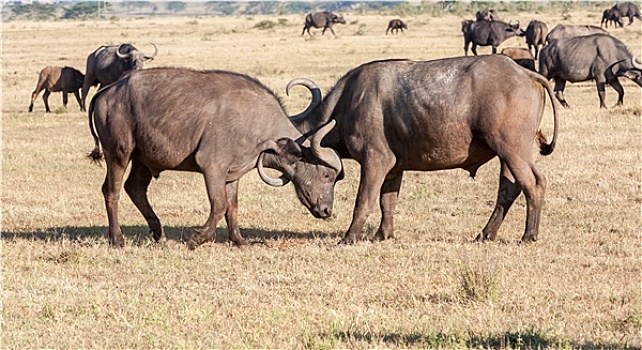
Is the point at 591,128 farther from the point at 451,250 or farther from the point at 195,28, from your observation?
the point at 195,28

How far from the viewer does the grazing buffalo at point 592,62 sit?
21969 mm

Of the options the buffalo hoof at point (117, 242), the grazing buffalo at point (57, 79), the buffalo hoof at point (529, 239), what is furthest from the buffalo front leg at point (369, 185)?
the grazing buffalo at point (57, 79)

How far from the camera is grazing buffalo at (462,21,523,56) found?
39.9 metres

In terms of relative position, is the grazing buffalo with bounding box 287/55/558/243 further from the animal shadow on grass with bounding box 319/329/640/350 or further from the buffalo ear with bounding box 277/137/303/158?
the animal shadow on grass with bounding box 319/329/640/350

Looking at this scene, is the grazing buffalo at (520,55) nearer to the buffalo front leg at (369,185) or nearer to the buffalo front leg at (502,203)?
the buffalo front leg at (502,203)

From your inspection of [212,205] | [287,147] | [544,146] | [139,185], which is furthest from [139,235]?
[544,146]

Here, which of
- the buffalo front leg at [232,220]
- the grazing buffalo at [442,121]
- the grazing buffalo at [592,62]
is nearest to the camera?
the grazing buffalo at [442,121]

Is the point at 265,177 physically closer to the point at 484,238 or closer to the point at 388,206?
the point at 388,206

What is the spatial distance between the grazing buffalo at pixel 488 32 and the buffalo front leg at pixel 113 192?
30.4m

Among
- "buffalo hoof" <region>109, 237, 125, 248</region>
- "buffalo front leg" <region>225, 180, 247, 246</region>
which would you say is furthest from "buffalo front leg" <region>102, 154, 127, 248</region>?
"buffalo front leg" <region>225, 180, 247, 246</region>

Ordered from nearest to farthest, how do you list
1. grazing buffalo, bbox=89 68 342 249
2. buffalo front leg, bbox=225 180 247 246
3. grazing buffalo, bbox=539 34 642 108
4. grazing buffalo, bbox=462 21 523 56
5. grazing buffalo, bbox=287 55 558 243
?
grazing buffalo, bbox=287 55 558 243, grazing buffalo, bbox=89 68 342 249, buffalo front leg, bbox=225 180 247 246, grazing buffalo, bbox=539 34 642 108, grazing buffalo, bbox=462 21 523 56

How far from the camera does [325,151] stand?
10.5 meters

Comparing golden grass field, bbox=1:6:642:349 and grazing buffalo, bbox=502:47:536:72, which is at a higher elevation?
golden grass field, bbox=1:6:642:349

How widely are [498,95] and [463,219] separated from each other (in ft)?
7.17
